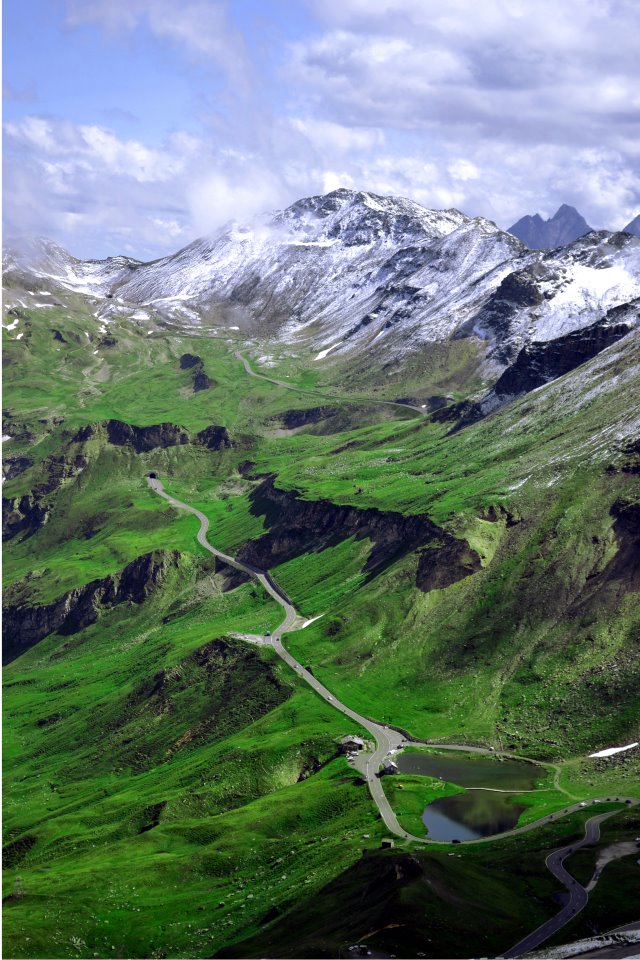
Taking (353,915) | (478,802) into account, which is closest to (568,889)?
(353,915)

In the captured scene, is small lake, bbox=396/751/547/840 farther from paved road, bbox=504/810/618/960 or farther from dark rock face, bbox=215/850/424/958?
dark rock face, bbox=215/850/424/958

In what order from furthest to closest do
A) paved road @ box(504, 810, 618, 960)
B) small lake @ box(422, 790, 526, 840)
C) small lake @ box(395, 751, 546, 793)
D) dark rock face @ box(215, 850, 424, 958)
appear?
small lake @ box(395, 751, 546, 793), small lake @ box(422, 790, 526, 840), dark rock face @ box(215, 850, 424, 958), paved road @ box(504, 810, 618, 960)

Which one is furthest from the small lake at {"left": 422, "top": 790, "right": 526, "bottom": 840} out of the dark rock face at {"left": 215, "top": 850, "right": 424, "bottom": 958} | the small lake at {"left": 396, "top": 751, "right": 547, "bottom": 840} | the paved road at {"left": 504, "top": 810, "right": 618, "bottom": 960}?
the dark rock face at {"left": 215, "top": 850, "right": 424, "bottom": 958}

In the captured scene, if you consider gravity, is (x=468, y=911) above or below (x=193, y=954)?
above

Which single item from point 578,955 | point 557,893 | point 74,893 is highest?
point 578,955

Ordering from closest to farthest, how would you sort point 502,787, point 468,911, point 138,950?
point 468,911, point 138,950, point 502,787

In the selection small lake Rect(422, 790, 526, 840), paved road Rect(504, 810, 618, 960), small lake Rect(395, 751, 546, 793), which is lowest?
small lake Rect(395, 751, 546, 793)

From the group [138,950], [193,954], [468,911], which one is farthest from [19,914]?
[468,911]

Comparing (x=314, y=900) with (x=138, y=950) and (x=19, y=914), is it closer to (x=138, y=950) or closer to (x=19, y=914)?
(x=138, y=950)
